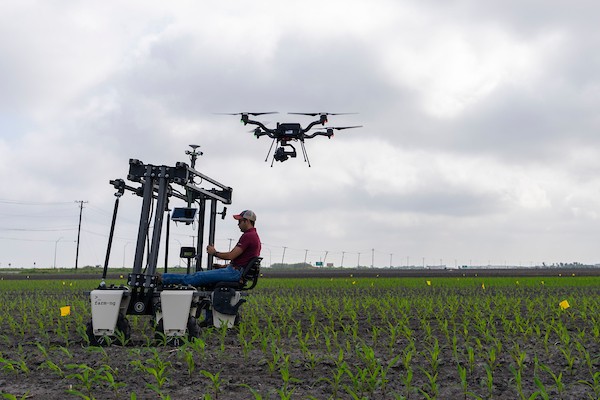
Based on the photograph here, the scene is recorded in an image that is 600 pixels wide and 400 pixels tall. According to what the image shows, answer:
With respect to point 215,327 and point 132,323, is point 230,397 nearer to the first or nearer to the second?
point 215,327

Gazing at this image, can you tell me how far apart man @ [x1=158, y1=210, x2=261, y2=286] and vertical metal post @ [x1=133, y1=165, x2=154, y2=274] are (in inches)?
21.1

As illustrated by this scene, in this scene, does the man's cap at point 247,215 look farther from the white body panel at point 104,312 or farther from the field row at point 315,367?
the white body panel at point 104,312

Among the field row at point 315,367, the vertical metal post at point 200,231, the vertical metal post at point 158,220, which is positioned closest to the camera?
the field row at point 315,367

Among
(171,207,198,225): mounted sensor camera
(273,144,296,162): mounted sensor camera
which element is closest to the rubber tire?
(171,207,198,225): mounted sensor camera

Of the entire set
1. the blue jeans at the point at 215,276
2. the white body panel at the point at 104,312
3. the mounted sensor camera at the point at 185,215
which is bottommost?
the white body panel at the point at 104,312

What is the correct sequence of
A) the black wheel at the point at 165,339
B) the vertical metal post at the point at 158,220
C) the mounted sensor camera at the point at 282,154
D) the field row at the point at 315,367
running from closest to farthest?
1. the field row at the point at 315,367
2. the black wheel at the point at 165,339
3. the vertical metal post at the point at 158,220
4. the mounted sensor camera at the point at 282,154

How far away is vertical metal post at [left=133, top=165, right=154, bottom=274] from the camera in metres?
7.25

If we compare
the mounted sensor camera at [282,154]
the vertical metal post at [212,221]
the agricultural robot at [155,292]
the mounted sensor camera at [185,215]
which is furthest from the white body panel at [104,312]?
the mounted sensor camera at [282,154]

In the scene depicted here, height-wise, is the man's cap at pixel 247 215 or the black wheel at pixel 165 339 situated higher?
the man's cap at pixel 247 215

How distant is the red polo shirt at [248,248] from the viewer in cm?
793

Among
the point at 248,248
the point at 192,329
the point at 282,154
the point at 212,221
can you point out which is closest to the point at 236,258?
the point at 248,248

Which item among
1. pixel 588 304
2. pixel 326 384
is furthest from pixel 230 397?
pixel 588 304

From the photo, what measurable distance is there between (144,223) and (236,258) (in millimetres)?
1690

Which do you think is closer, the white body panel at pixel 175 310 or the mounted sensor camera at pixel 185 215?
the white body panel at pixel 175 310
